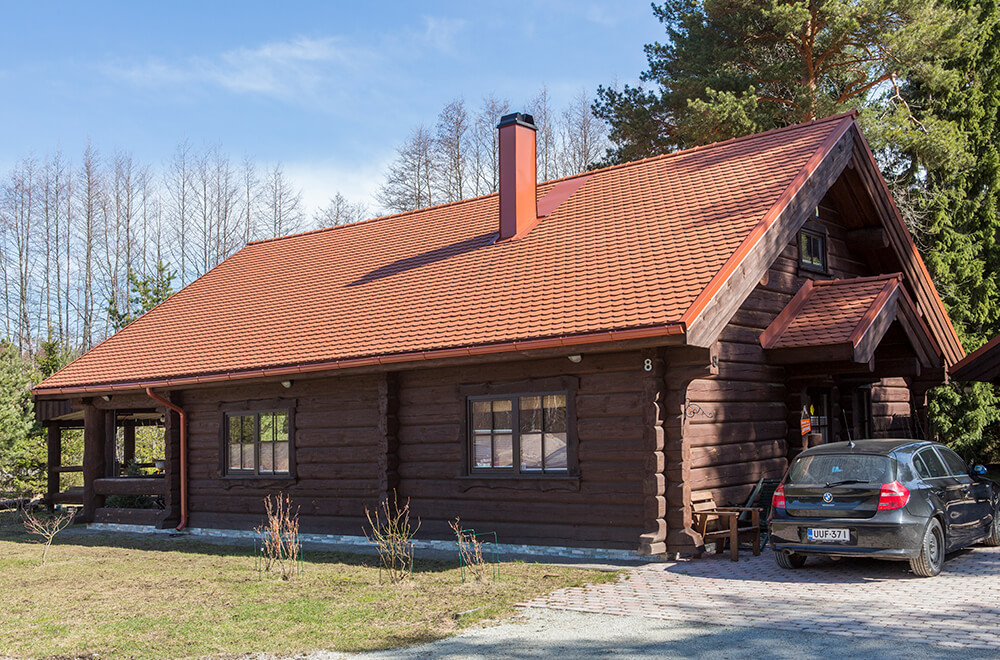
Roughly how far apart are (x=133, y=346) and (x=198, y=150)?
3016cm

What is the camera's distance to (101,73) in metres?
23.7

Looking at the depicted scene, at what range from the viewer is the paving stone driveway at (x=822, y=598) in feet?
25.0

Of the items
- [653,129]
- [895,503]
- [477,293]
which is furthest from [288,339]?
[653,129]

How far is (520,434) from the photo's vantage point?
1311 cm

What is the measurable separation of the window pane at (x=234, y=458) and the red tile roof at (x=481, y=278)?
1.61 m

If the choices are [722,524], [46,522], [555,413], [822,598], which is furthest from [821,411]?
[46,522]

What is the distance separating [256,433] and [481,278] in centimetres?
512

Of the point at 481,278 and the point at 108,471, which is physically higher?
the point at 481,278

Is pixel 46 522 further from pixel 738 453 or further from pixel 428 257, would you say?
pixel 738 453

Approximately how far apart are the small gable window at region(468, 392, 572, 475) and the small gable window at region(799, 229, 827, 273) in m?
5.45

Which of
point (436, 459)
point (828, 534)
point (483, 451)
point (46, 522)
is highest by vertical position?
point (483, 451)

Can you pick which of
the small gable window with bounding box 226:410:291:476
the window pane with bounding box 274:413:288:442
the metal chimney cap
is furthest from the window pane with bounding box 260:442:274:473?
the metal chimney cap

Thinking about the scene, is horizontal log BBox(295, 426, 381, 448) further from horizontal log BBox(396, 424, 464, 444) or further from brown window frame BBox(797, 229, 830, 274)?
brown window frame BBox(797, 229, 830, 274)

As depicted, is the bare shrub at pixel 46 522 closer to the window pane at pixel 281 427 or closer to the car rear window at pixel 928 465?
the window pane at pixel 281 427
